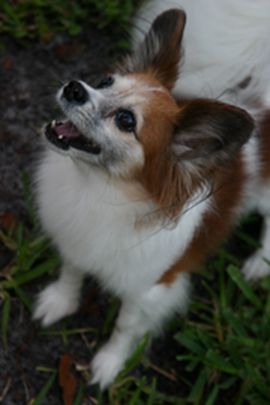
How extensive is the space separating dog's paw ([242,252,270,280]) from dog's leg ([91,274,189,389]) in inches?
15.4

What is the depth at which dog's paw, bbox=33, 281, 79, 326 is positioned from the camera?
9.34ft

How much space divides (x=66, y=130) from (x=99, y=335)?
1.14m

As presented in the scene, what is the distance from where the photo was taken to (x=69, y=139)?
2045mm

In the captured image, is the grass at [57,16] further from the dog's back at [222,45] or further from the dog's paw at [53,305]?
the dog's paw at [53,305]

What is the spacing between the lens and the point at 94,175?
2.14 metres

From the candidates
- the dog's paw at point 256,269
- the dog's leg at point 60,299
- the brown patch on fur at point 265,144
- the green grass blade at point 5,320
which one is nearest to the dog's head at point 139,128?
the brown patch on fur at point 265,144

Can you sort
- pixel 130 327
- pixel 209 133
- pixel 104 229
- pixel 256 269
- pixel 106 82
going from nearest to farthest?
pixel 209 133
pixel 106 82
pixel 104 229
pixel 130 327
pixel 256 269

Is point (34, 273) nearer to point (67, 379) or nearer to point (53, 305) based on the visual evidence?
point (53, 305)

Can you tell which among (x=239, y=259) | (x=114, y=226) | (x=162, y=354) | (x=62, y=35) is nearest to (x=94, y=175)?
(x=114, y=226)

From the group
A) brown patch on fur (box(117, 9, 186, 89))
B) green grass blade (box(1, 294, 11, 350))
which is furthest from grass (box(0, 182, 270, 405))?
brown patch on fur (box(117, 9, 186, 89))

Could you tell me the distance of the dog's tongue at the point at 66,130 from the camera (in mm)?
2041

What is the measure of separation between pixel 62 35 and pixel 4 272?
1.34 m

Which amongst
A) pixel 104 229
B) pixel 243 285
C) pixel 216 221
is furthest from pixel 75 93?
pixel 243 285

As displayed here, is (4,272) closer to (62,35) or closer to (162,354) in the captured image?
(162,354)
